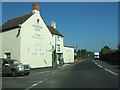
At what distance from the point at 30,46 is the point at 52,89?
91.3 feet

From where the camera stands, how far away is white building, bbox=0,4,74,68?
39344 mm

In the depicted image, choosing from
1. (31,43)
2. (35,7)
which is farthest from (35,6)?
(31,43)

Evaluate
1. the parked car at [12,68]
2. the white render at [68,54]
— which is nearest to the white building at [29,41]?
the parked car at [12,68]

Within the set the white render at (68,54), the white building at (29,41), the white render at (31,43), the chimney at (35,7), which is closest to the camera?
the white render at (31,43)

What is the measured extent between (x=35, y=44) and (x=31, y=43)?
1.55 m

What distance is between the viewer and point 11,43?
133ft

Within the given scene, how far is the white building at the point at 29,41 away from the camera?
39.3 metres

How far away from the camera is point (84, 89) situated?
44.5ft

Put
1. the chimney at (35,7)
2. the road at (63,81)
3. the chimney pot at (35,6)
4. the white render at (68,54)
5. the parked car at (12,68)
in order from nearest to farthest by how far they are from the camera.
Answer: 1. the road at (63,81)
2. the parked car at (12,68)
3. the chimney at (35,7)
4. the chimney pot at (35,6)
5. the white render at (68,54)

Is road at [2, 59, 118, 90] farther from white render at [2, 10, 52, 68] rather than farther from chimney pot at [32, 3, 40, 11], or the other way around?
chimney pot at [32, 3, 40, 11]

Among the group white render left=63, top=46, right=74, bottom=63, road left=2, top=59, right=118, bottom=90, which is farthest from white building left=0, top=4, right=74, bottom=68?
white render left=63, top=46, right=74, bottom=63

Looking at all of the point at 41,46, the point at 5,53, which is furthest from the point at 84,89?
the point at 41,46

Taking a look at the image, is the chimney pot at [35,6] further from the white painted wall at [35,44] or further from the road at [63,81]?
the road at [63,81]

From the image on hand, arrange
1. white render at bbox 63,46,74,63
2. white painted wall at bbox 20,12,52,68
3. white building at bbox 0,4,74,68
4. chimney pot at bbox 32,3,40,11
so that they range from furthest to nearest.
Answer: white render at bbox 63,46,74,63
chimney pot at bbox 32,3,40,11
white painted wall at bbox 20,12,52,68
white building at bbox 0,4,74,68
